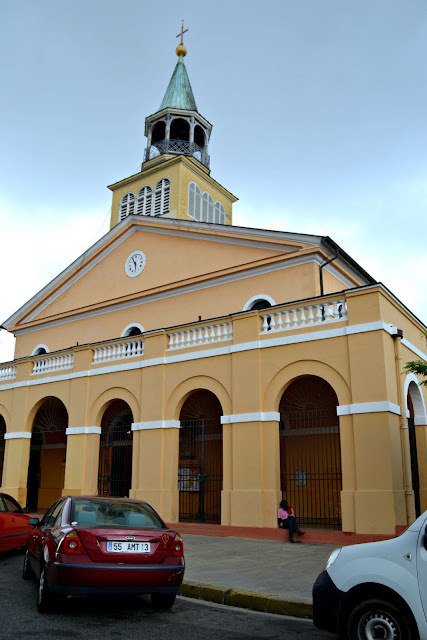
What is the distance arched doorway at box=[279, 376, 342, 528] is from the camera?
14797mm

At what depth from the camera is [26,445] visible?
749 inches

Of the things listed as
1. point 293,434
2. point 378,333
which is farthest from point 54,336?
point 378,333

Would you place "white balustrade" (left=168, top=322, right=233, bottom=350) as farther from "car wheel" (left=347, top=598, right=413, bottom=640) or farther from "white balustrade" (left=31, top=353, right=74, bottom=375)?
"car wheel" (left=347, top=598, right=413, bottom=640)

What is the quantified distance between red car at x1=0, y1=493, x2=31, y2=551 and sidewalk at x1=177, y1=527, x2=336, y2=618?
3178 mm

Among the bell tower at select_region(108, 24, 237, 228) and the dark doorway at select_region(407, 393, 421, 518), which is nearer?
the dark doorway at select_region(407, 393, 421, 518)

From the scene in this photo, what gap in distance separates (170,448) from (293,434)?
326cm

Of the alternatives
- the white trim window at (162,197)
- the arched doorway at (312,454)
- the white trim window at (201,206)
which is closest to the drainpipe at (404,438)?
A: the arched doorway at (312,454)

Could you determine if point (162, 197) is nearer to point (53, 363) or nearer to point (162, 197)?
point (162, 197)

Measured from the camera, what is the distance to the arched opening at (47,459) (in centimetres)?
2122

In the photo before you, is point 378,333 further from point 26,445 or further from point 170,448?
point 26,445

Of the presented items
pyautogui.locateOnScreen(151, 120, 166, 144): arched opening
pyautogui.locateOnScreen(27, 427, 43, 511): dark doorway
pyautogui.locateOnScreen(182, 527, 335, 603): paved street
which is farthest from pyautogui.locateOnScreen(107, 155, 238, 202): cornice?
pyautogui.locateOnScreen(182, 527, 335, 603): paved street

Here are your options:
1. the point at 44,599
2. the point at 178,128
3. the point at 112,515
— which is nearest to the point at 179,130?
the point at 178,128

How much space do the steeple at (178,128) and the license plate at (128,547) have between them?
20649 millimetres

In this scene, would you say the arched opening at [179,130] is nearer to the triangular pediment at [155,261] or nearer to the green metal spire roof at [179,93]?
the green metal spire roof at [179,93]
